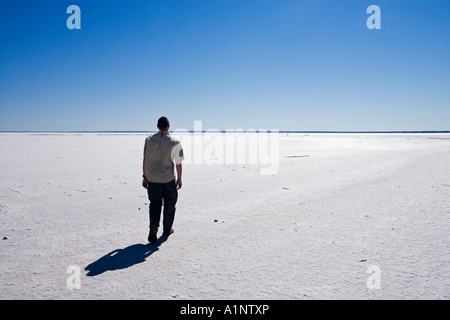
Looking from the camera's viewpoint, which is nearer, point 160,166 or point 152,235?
point 152,235

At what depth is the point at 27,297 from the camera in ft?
8.97

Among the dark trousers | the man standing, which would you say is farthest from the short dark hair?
the dark trousers

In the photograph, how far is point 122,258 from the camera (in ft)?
11.8

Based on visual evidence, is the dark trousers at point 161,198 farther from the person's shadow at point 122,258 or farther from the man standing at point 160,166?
the person's shadow at point 122,258

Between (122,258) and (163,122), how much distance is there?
2165mm

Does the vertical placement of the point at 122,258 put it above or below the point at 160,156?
below

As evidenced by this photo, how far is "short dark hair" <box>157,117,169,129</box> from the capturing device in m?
4.31

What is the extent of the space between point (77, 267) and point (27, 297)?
0.65 metres

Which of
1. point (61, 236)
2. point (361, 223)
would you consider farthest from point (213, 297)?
point (361, 223)

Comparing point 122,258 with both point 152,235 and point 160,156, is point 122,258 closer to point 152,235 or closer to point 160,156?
point 152,235

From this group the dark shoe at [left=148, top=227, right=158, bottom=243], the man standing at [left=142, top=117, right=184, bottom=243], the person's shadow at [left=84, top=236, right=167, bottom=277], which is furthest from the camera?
the man standing at [left=142, top=117, right=184, bottom=243]

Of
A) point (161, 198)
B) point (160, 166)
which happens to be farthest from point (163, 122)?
point (161, 198)

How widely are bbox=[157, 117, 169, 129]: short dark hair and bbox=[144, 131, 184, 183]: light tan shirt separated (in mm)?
124

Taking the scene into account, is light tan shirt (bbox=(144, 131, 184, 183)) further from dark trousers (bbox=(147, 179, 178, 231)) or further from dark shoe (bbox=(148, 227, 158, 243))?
dark shoe (bbox=(148, 227, 158, 243))
